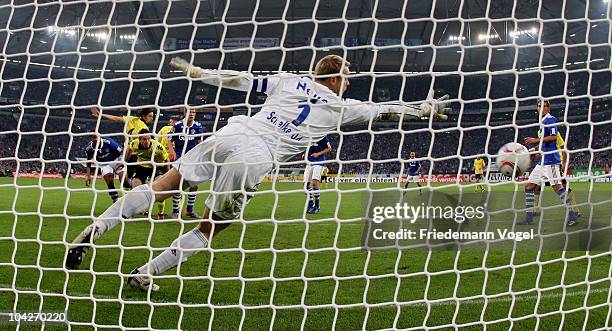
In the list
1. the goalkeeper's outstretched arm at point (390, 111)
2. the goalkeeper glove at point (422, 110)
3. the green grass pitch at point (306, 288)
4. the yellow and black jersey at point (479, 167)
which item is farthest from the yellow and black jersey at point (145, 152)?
the yellow and black jersey at point (479, 167)

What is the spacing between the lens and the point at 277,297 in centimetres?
389

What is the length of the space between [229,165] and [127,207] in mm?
853

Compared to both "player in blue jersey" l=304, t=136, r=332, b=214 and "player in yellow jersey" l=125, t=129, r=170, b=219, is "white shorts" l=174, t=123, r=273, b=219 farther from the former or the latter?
"player in blue jersey" l=304, t=136, r=332, b=214

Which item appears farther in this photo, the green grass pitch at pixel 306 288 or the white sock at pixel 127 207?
the white sock at pixel 127 207

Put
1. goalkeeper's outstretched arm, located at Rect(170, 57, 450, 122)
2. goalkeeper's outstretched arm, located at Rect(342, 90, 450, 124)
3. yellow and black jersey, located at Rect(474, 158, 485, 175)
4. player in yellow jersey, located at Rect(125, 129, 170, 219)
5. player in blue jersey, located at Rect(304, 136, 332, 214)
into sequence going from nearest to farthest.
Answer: goalkeeper's outstretched arm, located at Rect(170, 57, 450, 122) < goalkeeper's outstretched arm, located at Rect(342, 90, 450, 124) < player in yellow jersey, located at Rect(125, 129, 170, 219) < player in blue jersey, located at Rect(304, 136, 332, 214) < yellow and black jersey, located at Rect(474, 158, 485, 175)

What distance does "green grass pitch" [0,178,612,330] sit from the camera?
10.6 ft

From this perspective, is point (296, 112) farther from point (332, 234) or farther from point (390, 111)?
point (332, 234)

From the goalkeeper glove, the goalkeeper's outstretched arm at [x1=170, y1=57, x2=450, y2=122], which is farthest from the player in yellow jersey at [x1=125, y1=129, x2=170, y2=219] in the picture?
the goalkeeper glove

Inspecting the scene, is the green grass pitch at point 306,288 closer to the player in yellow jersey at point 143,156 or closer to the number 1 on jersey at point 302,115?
the number 1 on jersey at point 302,115

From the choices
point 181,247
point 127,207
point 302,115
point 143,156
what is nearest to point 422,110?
point 302,115

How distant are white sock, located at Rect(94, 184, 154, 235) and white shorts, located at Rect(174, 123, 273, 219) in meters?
0.33

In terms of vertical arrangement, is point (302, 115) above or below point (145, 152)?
above

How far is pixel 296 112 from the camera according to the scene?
366 cm

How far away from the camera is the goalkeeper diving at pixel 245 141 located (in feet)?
11.5
